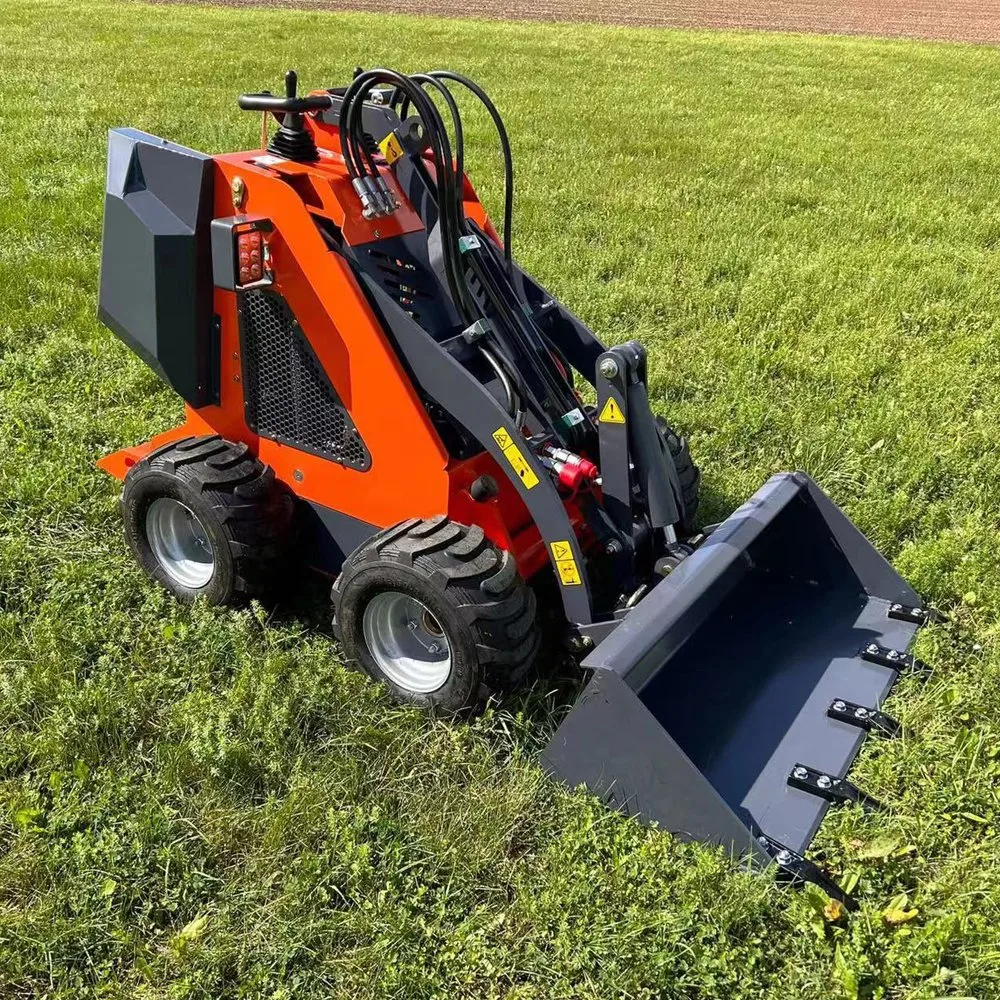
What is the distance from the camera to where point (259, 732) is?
118 inches

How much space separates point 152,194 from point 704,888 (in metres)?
2.75

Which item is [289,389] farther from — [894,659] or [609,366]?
[894,659]

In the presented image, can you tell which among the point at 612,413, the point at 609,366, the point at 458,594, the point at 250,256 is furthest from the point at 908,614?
the point at 250,256

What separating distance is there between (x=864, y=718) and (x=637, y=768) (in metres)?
0.82

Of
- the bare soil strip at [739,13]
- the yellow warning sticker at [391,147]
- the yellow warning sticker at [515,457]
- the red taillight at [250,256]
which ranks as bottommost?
the yellow warning sticker at [515,457]

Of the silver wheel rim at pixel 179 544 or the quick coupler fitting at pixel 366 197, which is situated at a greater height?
the quick coupler fitting at pixel 366 197

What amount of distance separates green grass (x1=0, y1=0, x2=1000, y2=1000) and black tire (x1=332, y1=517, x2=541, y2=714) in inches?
9.1

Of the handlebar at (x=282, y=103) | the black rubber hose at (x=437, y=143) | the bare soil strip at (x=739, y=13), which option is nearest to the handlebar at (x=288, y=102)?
the handlebar at (x=282, y=103)

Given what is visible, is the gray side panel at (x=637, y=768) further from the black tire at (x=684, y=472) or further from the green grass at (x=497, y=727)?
the black tire at (x=684, y=472)

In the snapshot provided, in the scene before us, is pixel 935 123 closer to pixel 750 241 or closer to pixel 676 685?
pixel 750 241

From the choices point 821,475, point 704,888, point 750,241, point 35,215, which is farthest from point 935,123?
point 704,888

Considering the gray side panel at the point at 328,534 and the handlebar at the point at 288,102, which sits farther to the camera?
the gray side panel at the point at 328,534

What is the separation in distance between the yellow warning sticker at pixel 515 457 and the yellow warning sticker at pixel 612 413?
0.28 meters

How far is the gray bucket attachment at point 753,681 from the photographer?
2607mm
